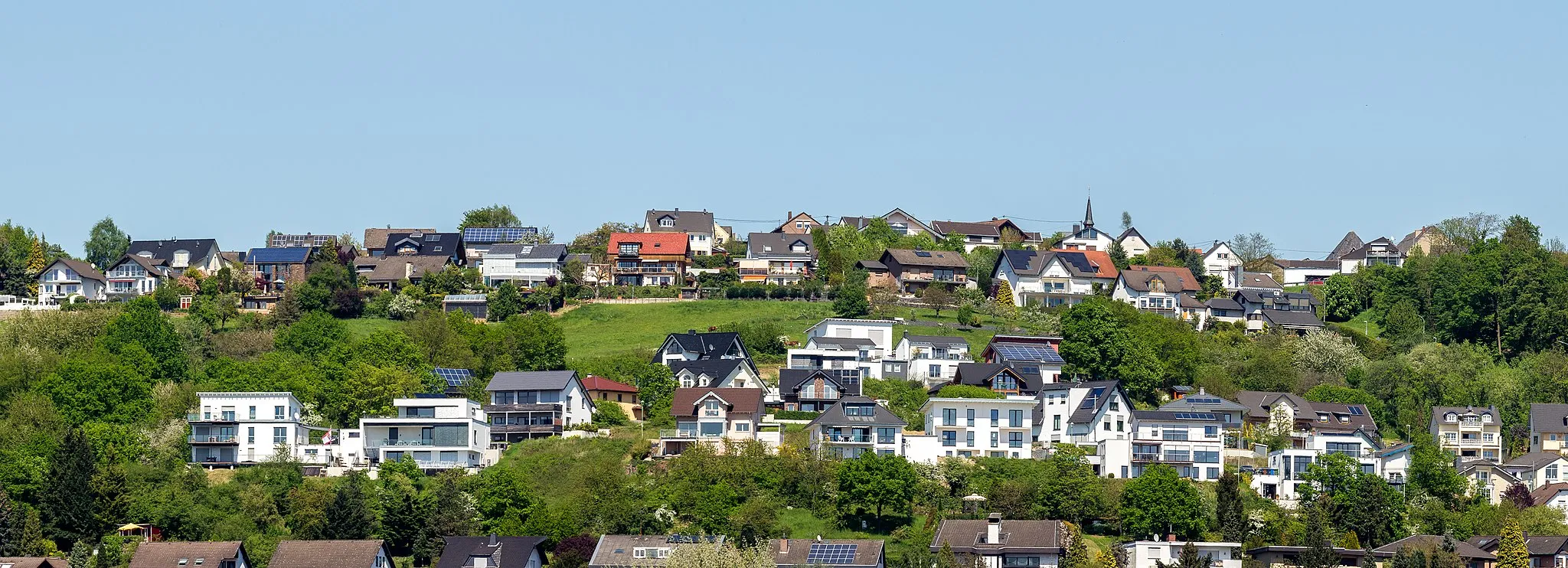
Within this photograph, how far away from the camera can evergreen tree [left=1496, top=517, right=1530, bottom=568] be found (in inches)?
2975

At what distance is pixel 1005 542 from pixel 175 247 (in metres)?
71.1

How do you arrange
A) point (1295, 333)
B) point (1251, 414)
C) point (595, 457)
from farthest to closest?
point (1295, 333) → point (1251, 414) → point (595, 457)

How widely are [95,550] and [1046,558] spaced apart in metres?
31.5

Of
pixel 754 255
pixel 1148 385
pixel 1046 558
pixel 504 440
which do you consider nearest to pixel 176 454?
pixel 504 440

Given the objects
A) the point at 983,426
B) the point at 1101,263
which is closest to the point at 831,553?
the point at 983,426

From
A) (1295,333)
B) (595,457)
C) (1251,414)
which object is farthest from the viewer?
(1295,333)

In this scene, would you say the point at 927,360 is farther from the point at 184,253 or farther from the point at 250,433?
the point at 184,253

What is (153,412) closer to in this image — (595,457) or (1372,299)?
(595,457)

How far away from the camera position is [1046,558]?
7338cm

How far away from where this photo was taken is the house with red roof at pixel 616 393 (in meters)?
92.1

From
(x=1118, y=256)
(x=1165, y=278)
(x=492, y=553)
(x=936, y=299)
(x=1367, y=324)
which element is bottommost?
(x=492, y=553)

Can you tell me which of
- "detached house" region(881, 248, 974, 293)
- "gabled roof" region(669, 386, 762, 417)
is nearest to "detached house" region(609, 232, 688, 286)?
"detached house" region(881, 248, 974, 293)

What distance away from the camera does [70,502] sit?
245ft

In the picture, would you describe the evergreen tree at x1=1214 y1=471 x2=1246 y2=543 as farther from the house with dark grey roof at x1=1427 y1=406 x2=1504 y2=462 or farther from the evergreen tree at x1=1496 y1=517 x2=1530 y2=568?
the house with dark grey roof at x1=1427 y1=406 x2=1504 y2=462
